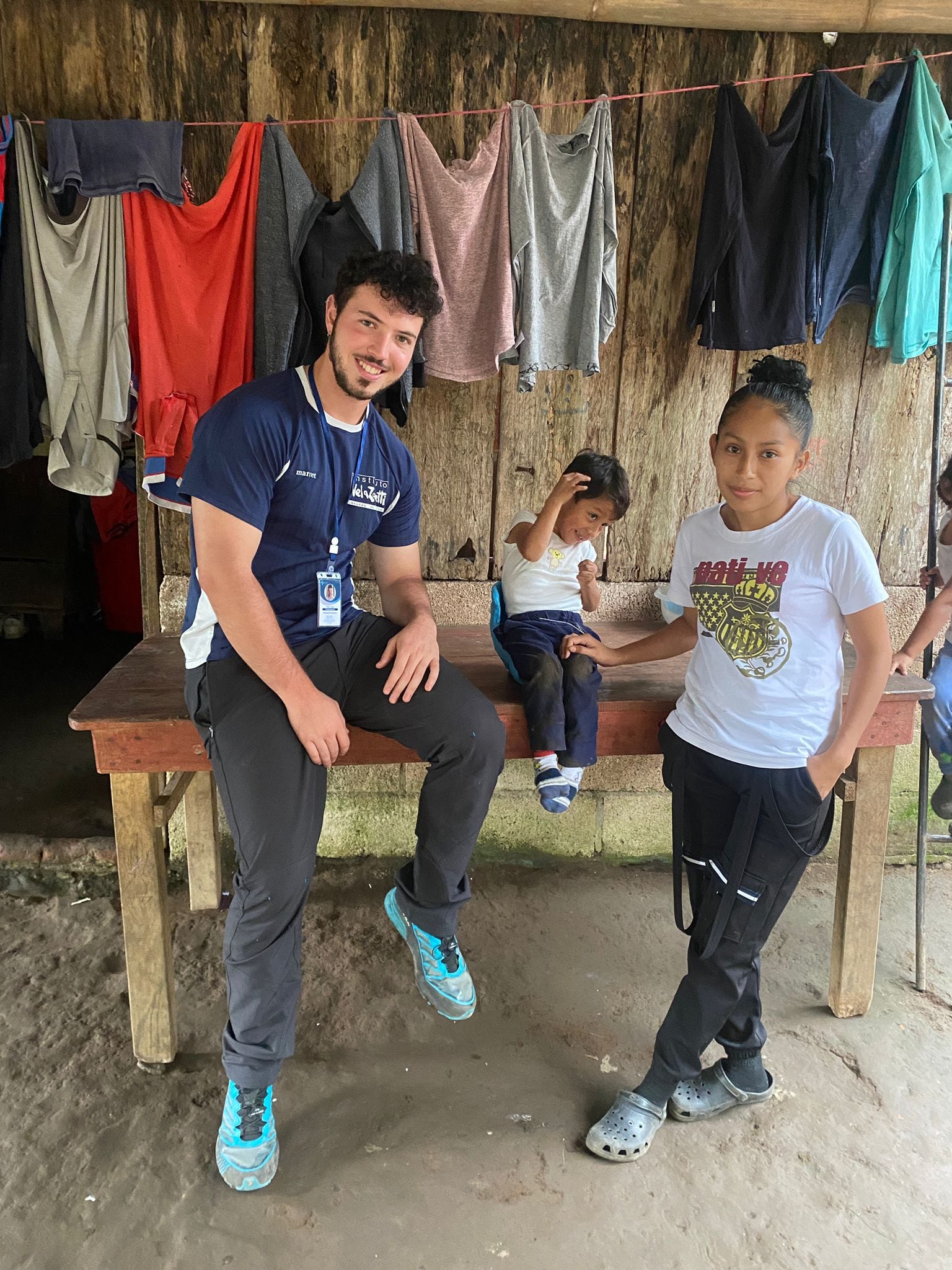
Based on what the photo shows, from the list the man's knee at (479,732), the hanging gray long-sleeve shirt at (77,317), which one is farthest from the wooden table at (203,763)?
the hanging gray long-sleeve shirt at (77,317)

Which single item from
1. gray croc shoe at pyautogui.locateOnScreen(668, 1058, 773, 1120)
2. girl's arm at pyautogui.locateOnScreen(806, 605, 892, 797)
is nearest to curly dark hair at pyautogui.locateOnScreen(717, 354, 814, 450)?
girl's arm at pyautogui.locateOnScreen(806, 605, 892, 797)

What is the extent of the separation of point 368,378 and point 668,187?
1.58m

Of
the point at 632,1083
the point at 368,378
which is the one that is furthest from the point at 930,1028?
the point at 368,378

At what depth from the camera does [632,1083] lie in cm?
215

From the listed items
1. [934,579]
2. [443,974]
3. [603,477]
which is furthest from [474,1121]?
[934,579]

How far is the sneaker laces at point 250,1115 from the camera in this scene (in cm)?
182

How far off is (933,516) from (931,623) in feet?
1.09

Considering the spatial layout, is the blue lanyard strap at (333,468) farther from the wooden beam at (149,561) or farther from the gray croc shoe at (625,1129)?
the gray croc shoe at (625,1129)

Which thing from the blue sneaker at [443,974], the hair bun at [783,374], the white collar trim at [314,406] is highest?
the hair bun at [783,374]

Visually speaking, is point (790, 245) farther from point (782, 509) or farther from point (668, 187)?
point (782, 509)

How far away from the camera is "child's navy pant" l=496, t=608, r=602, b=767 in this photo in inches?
86.4

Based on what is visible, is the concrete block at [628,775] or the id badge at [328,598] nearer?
the id badge at [328,598]

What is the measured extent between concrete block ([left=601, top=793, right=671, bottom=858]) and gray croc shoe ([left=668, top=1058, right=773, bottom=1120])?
4.16 ft

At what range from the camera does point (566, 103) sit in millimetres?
2738
